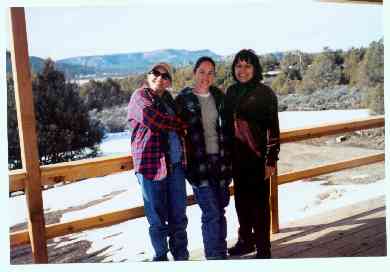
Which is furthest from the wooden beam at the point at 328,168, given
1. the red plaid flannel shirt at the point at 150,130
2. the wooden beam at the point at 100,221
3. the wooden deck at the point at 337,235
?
the red plaid flannel shirt at the point at 150,130

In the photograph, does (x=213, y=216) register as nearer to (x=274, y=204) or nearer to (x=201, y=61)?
(x=274, y=204)

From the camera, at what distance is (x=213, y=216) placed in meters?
3.04

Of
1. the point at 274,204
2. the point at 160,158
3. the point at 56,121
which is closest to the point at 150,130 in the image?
the point at 160,158

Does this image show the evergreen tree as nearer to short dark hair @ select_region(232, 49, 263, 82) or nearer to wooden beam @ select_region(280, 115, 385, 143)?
short dark hair @ select_region(232, 49, 263, 82)

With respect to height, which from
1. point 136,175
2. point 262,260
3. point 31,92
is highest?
point 31,92

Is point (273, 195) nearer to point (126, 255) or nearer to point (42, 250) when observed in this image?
point (126, 255)

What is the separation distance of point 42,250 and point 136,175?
2.72 ft

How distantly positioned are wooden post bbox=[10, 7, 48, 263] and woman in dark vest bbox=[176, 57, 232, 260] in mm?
1005

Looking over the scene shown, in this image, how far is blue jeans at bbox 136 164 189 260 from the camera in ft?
9.67

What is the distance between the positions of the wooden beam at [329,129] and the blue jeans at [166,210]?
98 centimetres

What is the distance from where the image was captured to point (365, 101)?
3461mm

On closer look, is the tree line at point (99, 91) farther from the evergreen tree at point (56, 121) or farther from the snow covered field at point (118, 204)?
the snow covered field at point (118, 204)

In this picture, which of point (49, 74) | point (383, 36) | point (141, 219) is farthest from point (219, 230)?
point (383, 36)

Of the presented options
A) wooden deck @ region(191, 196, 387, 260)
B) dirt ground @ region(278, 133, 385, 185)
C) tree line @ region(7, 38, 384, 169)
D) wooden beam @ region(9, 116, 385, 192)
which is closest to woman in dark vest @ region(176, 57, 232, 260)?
tree line @ region(7, 38, 384, 169)
